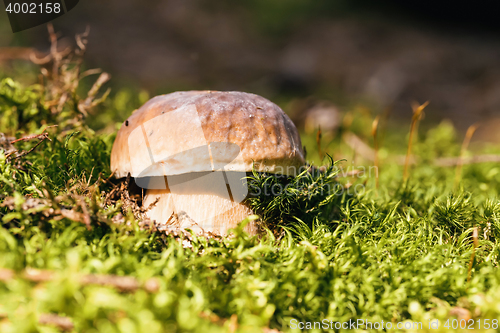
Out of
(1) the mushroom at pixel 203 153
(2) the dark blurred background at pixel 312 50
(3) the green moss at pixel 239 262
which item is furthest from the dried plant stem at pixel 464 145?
(2) the dark blurred background at pixel 312 50

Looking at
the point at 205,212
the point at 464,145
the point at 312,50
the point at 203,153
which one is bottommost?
the point at 464,145

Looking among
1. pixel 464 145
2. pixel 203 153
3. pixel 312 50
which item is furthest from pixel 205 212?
pixel 312 50

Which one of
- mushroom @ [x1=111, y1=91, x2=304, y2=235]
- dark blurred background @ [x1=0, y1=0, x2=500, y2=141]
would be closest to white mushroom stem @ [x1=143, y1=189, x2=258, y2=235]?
mushroom @ [x1=111, y1=91, x2=304, y2=235]

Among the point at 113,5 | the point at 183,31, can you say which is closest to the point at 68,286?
the point at 183,31

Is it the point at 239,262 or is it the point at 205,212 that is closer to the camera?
the point at 239,262

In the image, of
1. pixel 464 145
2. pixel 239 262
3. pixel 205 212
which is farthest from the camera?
pixel 464 145

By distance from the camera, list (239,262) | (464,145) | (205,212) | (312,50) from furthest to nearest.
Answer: (312,50) → (464,145) → (205,212) → (239,262)

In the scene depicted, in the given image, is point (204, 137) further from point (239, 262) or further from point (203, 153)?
point (239, 262)
